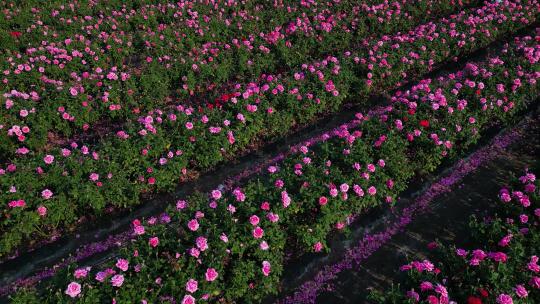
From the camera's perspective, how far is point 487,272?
478 cm

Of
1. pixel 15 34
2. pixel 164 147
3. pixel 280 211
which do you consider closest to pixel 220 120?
pixel 164 147

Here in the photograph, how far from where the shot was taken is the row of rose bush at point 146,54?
809 cm

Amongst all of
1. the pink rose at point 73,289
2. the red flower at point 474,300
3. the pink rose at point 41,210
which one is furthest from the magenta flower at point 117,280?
the red flower at point 474,300

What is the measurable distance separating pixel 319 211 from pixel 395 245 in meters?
1.51

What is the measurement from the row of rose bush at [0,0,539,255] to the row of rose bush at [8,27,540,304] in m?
0.97

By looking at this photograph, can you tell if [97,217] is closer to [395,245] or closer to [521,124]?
[395,245]

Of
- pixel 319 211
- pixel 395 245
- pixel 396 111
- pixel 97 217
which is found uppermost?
pixel 396 111

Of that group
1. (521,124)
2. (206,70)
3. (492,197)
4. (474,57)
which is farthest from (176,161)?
(474,57)

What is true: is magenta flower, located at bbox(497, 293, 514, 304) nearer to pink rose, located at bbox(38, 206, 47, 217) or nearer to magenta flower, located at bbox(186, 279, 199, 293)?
magenta flower, located at bbox(186, 279, 199, 293)

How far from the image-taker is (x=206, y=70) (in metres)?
9.66

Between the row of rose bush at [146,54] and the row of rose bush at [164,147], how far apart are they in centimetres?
84

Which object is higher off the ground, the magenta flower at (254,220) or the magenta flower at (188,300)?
the magenta flower at (254,220)

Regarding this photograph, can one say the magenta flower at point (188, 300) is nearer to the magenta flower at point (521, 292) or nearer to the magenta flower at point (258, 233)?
the magenta flower at point (258, 233)

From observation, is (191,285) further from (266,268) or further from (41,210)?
(41,210)
